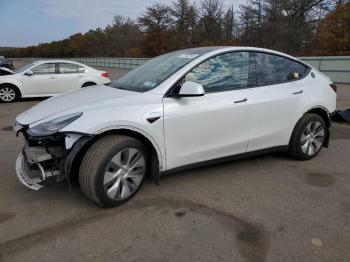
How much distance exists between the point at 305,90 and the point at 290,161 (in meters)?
1.02

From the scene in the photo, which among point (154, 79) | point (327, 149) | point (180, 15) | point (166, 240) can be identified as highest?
point (180, 15)

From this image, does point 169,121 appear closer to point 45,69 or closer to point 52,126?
point 52,126

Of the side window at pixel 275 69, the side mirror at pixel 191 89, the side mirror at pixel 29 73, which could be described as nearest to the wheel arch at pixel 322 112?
the side window at pixel 275 69

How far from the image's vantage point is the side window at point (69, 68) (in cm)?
1087

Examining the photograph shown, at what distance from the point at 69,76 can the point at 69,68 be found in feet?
0.98

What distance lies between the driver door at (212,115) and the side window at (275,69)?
21 centimetres

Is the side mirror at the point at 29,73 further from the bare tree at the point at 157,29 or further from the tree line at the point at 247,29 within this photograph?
the bare tree at the point at 157,29

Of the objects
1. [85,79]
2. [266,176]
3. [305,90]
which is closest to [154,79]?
[266,176]

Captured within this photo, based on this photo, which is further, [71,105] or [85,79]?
[85,79]

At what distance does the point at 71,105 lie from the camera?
3.36 m

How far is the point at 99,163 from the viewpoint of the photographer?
10.0 feet

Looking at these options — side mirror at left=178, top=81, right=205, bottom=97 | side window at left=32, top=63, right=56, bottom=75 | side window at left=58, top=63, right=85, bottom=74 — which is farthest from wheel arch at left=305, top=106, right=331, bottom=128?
side window at left=32, top=63, right=56, bottom=75

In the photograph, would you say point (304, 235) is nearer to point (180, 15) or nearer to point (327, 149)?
point (327, 149)

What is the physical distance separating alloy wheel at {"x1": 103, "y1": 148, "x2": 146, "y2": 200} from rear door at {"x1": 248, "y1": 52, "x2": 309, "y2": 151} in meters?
1.47
